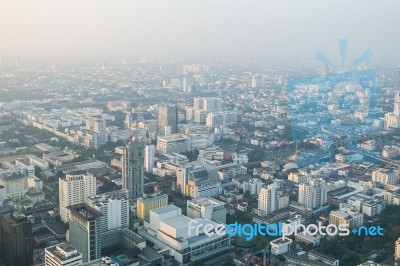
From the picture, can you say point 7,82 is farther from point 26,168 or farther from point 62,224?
point 62,224

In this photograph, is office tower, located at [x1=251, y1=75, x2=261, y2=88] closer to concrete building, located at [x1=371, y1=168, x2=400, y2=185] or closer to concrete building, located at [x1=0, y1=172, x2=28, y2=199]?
concrete building, located at [x1=371, y1=168, x2=400, y2=185]

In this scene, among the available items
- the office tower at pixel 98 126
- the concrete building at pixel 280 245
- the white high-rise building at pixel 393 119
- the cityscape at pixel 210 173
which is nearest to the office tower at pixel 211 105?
the cityscape at pixel 210 173

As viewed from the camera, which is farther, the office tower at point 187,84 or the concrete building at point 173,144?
the office tower at point 187,84

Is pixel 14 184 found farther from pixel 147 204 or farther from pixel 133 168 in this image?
pixel 147 204

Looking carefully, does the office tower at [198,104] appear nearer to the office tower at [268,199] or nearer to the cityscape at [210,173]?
the cityscape at [210,173]

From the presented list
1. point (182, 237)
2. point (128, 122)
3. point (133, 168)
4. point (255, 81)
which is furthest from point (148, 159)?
point (255, 81)

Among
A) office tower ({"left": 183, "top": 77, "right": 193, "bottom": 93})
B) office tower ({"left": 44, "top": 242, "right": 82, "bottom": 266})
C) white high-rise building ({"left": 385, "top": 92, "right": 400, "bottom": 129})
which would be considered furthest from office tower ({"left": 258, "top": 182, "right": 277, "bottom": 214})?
office tower ({"left": 183, "top": 77, "right": 193, "bottom": 93})
